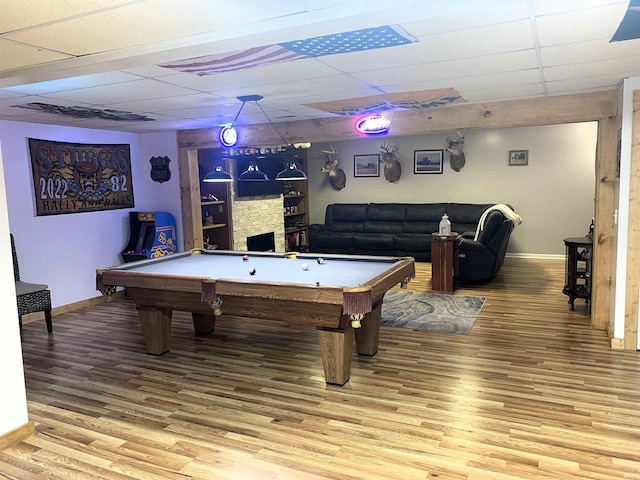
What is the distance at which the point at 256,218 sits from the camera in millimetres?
8867

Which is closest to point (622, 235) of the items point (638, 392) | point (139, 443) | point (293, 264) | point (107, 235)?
point (638, 392)

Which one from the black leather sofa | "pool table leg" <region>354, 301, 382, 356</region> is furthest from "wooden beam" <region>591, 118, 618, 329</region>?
the black leather sofa

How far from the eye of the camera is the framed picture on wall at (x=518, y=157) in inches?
349

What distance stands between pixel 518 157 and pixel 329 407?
7104mm

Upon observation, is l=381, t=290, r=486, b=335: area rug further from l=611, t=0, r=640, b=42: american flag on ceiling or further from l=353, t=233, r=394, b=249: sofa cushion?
l=611, t=0, r=640, b=42: american flag on ceiling

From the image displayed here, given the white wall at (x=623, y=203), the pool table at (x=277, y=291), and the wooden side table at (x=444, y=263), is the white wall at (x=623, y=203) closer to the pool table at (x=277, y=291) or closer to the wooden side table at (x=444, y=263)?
the pool table at (x=277, y=291)

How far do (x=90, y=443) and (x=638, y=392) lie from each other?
3.58 meters

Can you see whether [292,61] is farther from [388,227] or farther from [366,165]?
[366,165]

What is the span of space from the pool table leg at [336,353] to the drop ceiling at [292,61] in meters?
1.85

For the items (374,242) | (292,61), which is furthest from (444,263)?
(292,61)

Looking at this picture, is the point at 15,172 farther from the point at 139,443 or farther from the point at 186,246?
the point at 139,443

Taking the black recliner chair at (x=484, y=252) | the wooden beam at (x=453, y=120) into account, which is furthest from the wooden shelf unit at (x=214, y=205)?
the black recliner chair at (x=484, y=252)

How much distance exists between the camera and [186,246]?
6.91 meters

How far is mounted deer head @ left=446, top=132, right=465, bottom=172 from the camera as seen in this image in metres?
9.18
